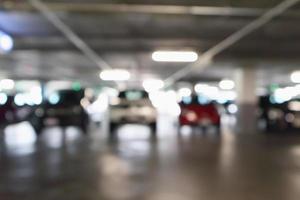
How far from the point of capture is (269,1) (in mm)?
12672

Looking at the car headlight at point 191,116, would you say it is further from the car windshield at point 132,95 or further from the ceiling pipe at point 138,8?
the ceiling pipe at point 138,8

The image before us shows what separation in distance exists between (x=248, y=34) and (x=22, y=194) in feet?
44.4

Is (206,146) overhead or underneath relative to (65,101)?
underneath

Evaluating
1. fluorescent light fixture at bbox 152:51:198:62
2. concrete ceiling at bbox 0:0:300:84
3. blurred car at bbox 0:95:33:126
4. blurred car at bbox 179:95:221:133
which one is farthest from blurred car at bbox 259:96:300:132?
blurred car at bbox 0:95:33:126

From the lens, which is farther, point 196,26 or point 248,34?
point 248,34

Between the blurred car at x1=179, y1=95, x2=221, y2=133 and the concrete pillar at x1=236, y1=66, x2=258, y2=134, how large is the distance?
5.21 meters

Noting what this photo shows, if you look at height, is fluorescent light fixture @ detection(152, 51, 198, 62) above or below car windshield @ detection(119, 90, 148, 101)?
above

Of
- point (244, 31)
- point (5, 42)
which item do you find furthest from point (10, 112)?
point (244, 31)

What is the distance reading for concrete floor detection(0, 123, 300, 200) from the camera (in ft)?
23.5

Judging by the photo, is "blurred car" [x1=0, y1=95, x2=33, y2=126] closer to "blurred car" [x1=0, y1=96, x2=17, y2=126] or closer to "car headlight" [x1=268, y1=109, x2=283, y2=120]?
"blurred car" [x1=0, y1=96, x2=17, y2=126]

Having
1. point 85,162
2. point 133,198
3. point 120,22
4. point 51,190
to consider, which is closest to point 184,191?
point 133,198

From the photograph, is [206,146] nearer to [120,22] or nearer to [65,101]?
[120,22]

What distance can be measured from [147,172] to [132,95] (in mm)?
11557

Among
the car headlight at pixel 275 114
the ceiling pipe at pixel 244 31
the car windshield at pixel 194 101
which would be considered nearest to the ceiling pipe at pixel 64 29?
the car windshield at pixel 194 101
